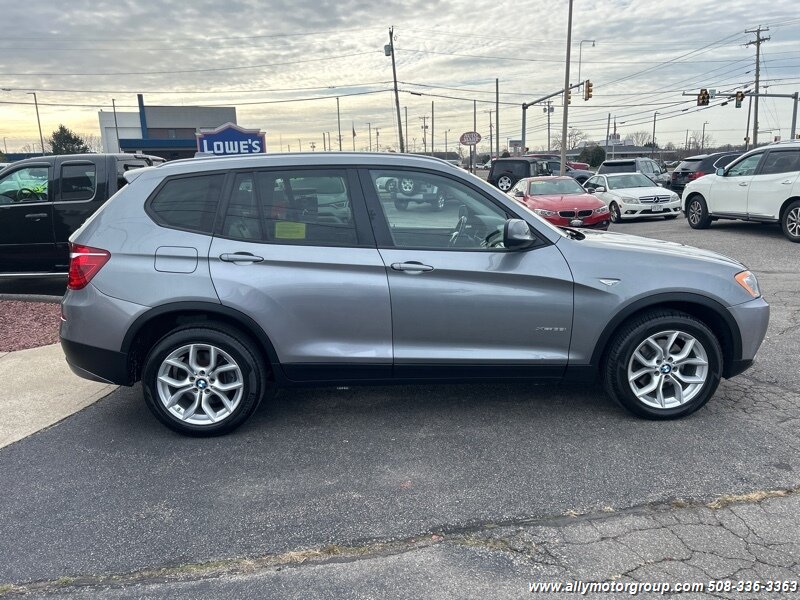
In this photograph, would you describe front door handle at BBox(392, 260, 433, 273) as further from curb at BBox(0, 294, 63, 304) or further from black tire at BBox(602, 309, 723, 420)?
curb at BBox(0, 294, 63, 304)

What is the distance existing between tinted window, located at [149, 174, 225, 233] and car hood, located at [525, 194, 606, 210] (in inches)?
395

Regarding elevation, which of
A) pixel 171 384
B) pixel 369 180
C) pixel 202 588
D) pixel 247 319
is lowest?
pixel 202 588

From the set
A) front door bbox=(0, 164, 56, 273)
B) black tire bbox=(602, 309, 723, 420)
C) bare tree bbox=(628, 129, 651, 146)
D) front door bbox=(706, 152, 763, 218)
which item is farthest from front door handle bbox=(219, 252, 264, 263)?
bare tree bbox=(628, 129, 651, 146)

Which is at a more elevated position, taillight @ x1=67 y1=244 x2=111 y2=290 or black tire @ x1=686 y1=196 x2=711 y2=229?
taillight @ x1=67 y1=244 x2=111 y2=290

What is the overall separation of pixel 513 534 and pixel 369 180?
7.60 ft

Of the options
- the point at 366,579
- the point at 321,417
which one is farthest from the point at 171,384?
the point at 366,579

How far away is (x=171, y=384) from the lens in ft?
12.7

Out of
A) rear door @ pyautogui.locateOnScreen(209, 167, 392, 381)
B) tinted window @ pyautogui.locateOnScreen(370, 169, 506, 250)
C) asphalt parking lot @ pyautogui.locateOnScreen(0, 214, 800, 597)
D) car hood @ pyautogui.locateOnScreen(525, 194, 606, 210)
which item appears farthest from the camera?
car hood @ pyautogui.locateOnScreen(525, 194, 606, 210)

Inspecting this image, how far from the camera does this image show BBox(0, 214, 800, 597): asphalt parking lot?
2.90m

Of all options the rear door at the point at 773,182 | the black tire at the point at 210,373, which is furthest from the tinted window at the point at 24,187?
the rear door at the point at 773,182

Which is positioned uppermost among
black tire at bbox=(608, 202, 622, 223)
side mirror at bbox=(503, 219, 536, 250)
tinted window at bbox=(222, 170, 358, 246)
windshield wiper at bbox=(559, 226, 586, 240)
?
tinted window at bbox=(222, 170, 358, 246)

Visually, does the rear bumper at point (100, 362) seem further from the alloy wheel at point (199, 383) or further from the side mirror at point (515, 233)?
the side mirror at point (515, 233)

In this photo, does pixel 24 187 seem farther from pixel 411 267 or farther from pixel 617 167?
pixel 617 167

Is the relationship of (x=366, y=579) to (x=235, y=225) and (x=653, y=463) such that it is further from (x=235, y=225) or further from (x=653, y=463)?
(x=235, y=225)
